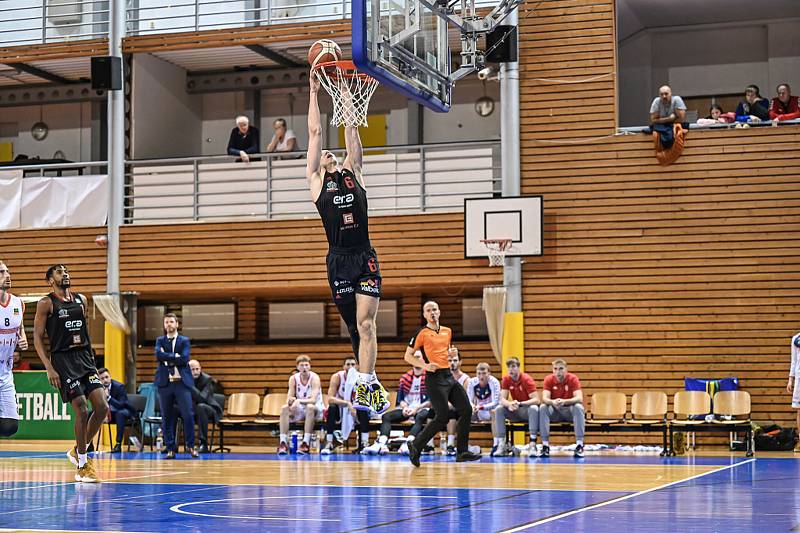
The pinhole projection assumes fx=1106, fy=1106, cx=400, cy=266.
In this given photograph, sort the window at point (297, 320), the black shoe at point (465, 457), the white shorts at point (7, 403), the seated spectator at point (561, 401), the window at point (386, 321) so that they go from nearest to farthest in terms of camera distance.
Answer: the white shorts at point (7, 403)
the black shoe at point (465, 457)
the seated spectator at point (561, 401)
the window at point (386, 321)
the window at point (297, 320)

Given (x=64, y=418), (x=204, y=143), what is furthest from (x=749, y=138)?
(x=64, y=418)

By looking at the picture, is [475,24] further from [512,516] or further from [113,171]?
[113,171]

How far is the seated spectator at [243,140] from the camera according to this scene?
20.6 meters

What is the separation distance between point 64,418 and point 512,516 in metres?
14.4

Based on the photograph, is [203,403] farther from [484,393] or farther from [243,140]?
[243,140]

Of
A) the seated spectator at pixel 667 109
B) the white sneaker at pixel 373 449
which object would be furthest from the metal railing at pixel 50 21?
the seated spectator at pixel 667 109

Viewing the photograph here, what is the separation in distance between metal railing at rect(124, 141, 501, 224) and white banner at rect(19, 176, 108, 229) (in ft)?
1.93

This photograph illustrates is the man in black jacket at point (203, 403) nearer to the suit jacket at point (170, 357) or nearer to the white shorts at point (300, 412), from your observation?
the suit jacket at point (170, 357)

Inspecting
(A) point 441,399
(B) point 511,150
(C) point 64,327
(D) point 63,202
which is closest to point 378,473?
(A) point 441,399

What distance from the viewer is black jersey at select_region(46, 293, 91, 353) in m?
11.1

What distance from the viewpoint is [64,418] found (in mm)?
20469

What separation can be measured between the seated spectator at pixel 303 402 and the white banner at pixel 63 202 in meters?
5.55

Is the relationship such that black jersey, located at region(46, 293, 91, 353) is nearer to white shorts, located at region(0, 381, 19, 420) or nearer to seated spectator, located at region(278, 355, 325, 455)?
white shorts, located at region(0, 381, 19, 420)

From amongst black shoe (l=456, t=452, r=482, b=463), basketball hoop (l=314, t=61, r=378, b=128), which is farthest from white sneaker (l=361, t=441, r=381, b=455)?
basketball hoop (l=314, t=61, r=378, b=128)
